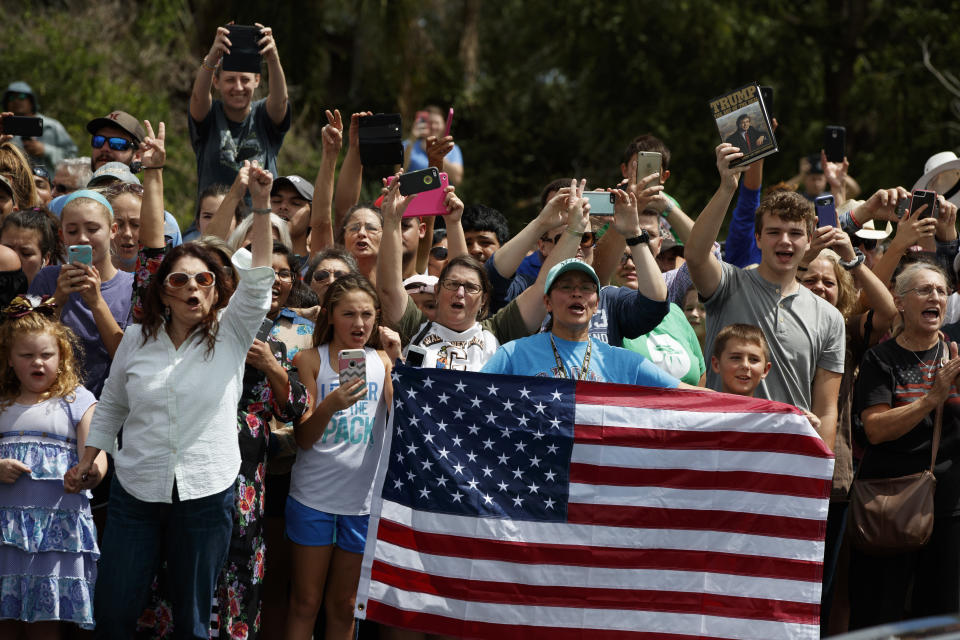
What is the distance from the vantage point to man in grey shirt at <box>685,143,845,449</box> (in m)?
6.32

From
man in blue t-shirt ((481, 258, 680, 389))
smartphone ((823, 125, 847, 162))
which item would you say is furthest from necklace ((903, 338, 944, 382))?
smartphone ((823, 125, 847, 162))

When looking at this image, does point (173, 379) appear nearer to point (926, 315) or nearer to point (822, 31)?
point (926, 315)

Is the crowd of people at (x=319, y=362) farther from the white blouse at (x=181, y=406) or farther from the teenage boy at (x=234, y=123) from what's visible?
the teenage boy at (x=234, y=123)

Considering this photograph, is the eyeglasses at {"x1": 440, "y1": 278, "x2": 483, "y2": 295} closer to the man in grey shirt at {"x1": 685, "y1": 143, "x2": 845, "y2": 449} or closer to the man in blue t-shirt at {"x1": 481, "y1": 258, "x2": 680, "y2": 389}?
the man in blue t-shirt at {"x1": 481, "y1": 258, "x2": 680, "y2": 389}

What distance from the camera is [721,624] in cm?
560

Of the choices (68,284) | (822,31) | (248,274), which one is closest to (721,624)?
(248,274)

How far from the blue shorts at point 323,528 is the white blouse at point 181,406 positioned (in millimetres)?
530

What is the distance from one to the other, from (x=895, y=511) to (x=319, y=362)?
10.3ft

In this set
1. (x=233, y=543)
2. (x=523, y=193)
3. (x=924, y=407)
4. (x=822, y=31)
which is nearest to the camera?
(x=233, y=543)

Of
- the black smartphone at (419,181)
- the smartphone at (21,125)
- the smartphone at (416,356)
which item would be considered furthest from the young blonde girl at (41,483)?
the smartphone at (21,125)

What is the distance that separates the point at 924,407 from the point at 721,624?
175 cm

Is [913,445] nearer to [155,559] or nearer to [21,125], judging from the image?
[155,559]

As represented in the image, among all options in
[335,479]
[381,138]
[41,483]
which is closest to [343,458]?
[335,479]

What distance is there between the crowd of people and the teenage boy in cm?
44
